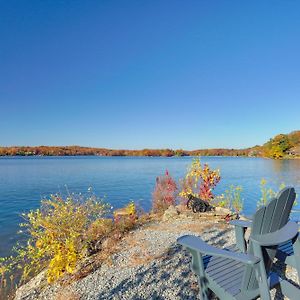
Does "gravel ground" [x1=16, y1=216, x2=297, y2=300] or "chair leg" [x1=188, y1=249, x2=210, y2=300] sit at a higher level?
"chair leg" [x1=188, y1=249, x2=210, y2=300]

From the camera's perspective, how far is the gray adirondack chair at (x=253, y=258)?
1.70 m

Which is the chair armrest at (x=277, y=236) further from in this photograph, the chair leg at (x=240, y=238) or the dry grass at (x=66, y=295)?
the dry grass at (x=66, y=295)

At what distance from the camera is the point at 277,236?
185 centimetres

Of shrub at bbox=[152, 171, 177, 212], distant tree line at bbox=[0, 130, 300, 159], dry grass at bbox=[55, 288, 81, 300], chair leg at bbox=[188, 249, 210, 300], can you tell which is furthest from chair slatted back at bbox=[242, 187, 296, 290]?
distant tree line at bbox=[0, 130, 300, 159]

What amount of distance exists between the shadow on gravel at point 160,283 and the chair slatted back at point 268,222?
98cm

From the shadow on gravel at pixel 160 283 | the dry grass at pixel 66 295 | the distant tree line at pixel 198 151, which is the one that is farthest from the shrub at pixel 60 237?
the distant tree line at pixel 198 151

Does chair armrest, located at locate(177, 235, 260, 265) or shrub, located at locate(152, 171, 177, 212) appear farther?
shrub, located at locate(152, 171, 177, 212)

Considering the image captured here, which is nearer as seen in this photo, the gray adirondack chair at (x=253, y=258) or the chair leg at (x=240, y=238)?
the gray adirondack chair at (x=253, y=258)

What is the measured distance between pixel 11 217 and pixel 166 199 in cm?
562

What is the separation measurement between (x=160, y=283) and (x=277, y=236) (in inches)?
60.1

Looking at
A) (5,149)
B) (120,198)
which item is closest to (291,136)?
(120,198)

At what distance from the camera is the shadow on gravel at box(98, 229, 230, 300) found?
2.59 metres

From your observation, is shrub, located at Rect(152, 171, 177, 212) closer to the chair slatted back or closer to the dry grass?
the dry grass

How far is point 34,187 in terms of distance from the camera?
15266 mm
